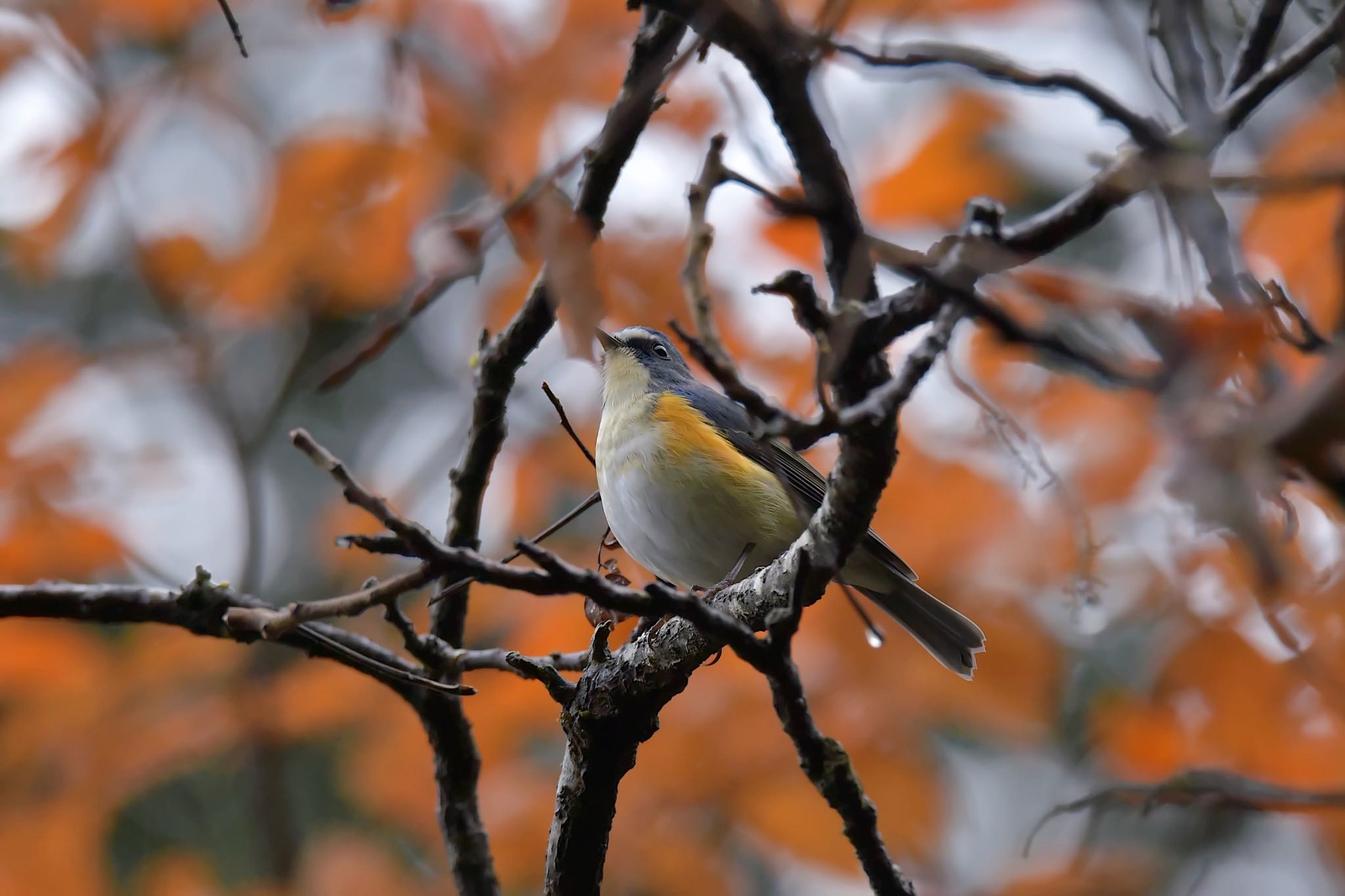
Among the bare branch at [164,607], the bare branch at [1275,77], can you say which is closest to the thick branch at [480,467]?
the bare branch at [164,607]

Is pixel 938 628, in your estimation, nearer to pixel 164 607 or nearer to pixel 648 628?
pixel 648 628

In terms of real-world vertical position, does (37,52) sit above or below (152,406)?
below

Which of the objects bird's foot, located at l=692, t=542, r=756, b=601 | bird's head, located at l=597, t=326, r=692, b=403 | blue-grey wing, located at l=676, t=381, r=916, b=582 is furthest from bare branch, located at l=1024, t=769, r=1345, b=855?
bird's head, located at l=597, t=326, r=692, b=403

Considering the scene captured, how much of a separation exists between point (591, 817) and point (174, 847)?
308 inches

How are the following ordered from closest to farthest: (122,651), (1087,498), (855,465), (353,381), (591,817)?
(855,465)
(591,817)
(1087,498)
(122,651)
(353,381)

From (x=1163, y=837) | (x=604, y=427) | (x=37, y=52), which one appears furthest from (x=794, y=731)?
(x=1163, y=837)

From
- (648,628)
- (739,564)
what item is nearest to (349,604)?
(648,628)

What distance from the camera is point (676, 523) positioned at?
439 cm

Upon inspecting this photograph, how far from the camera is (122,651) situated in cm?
762

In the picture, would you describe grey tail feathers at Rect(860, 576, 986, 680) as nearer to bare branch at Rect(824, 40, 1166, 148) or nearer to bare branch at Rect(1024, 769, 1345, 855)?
bare branch at Rect(1024, 769, 1345, 855)

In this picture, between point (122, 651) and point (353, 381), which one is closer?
point (122, 651)

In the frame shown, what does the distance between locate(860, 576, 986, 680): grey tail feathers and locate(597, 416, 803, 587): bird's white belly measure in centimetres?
58

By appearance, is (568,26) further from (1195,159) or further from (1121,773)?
(1121,773)

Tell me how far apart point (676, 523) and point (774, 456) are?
1.73 feet
